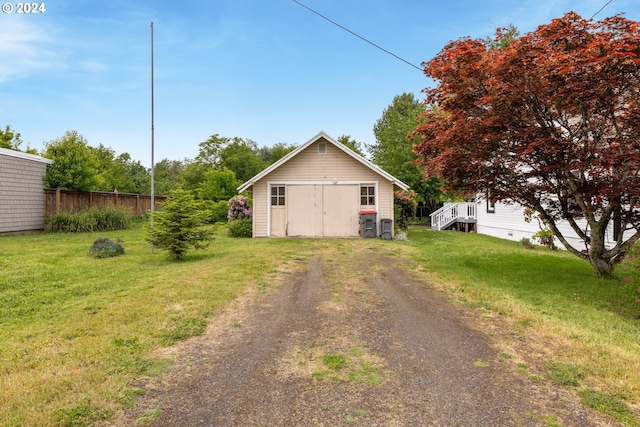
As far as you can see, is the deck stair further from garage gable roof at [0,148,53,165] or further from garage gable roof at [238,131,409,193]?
garage gable roof at [0,148,53,165]

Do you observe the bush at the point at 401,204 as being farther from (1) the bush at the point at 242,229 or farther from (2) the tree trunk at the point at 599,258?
(2) the tree trunk at the point at 599,258

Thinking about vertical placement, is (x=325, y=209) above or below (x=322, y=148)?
below

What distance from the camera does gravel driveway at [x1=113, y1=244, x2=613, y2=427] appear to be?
2553mm

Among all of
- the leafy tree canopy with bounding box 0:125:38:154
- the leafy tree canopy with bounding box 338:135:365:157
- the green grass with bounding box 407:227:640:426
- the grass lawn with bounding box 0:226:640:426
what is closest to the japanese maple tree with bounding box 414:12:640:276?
the green grass with bounding box 407:227:640:426

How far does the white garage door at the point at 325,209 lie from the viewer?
14789mm

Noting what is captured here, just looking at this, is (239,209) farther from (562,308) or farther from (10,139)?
(10,139)

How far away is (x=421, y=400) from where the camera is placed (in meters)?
2.77

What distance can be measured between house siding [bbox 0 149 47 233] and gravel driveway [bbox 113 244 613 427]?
1421 centimetres

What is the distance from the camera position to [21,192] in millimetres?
14500

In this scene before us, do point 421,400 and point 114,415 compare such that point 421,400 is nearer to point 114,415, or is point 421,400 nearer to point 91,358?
point 114,415

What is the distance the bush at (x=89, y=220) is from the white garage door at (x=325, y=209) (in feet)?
31.5

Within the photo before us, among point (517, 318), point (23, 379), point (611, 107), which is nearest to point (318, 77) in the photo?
point (611, 107)

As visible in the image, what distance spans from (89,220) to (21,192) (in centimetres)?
270

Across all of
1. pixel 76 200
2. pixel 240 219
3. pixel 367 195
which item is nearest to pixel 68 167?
pixel 76 200
